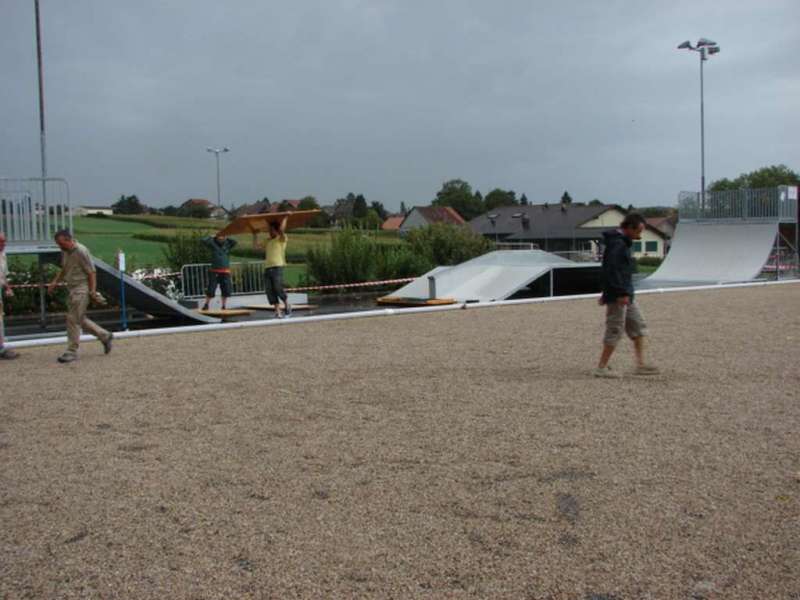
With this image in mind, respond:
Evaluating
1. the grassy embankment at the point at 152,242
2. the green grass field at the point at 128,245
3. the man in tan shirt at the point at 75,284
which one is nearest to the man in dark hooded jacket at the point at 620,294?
the man in tan shirt at the point at 75,284

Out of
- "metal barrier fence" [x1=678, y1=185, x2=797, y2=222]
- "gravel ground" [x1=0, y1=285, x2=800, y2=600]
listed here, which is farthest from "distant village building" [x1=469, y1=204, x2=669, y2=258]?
"gravel ground" [x1=0, y1=285, x2=800, y2=600]

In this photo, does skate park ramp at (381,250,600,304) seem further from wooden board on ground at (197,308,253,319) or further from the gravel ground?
the gravel ground

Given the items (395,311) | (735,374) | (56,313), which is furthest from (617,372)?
(56,313)

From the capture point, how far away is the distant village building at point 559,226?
105m

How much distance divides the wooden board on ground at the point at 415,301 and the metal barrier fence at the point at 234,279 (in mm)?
4374

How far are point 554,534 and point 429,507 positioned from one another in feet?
2.48

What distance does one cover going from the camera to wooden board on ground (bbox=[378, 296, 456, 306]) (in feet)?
65.4

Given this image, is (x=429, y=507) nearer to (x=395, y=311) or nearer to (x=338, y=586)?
(x=338, y=586)

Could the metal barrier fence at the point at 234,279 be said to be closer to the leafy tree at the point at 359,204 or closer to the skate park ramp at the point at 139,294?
the skate park ramp at the point at 139,294

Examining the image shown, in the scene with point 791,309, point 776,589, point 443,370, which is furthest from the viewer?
point 791,309

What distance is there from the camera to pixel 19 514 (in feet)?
15.7

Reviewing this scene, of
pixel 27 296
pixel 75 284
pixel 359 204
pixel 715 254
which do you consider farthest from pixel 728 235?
pixel 359 204

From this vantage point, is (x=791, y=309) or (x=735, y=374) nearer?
(x=735, y=374)

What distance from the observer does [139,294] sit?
625 inches
